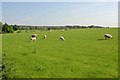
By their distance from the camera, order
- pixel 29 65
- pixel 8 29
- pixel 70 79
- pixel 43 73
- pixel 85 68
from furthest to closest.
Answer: pixel 8 29 → pixel 29 65 → pixel 85 68 → pixel 43 73 → pixel 70 79

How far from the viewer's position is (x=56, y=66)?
52.1 feet

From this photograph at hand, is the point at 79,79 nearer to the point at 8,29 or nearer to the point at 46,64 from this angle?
the point at 46,64

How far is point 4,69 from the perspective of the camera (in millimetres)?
13359

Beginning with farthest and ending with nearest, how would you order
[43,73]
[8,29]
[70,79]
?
[8,29]
[43,73]
[70,79]

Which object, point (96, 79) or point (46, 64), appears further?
point (46, 64)

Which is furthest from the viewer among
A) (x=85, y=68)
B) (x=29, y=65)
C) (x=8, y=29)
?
(x=8, y=29)

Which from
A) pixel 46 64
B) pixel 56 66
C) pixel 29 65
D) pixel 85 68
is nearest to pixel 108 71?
pixel 85 68

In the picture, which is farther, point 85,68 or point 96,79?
point 85,68

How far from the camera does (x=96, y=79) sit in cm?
1269

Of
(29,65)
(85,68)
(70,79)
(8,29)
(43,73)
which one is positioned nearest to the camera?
(70,79)

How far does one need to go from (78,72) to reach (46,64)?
335 centimetres

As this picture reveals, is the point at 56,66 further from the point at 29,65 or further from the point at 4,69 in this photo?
the point at 4,69

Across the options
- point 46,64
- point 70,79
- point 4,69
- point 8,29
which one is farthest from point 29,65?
point 8,29

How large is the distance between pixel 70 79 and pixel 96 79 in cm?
150
